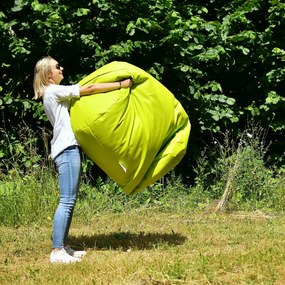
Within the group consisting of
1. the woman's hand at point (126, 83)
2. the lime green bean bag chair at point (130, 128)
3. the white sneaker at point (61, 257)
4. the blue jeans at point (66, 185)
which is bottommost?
the white sneaker at point (61, 257)

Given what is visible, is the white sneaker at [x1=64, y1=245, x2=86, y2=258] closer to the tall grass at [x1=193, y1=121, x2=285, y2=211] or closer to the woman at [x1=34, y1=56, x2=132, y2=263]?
the woman at [x1=34, y1=56, x2=132, y2=263]

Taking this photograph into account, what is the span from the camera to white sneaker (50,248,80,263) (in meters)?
4.96

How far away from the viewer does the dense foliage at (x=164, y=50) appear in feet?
26.4

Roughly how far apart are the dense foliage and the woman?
107 inches

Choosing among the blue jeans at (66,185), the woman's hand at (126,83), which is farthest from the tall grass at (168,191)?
the woman's hand at (126,83)

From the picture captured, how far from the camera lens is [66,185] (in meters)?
5.04

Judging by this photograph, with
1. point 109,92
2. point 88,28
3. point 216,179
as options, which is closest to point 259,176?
point 216,179

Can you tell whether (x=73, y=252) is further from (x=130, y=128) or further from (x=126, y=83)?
(x=126, y=83)

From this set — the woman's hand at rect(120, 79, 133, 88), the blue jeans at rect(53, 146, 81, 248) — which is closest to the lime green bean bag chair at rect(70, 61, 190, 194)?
the woman's hand at rect(120, 79, 133, 88)

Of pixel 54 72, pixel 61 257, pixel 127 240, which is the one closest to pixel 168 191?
pixel 127 240

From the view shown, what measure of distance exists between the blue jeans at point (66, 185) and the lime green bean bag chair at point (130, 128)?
161mm

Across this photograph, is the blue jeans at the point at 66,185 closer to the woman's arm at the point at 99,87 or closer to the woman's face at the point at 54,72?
the woman's arm at the point at 99,87

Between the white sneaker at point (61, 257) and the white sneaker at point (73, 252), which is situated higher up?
the white sneaker at point (61, 257)

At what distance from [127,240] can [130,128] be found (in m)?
1.35
